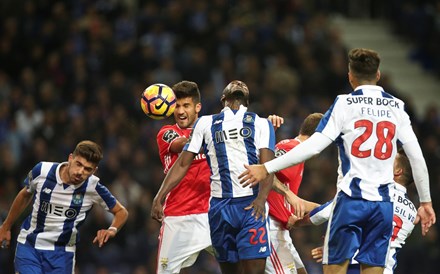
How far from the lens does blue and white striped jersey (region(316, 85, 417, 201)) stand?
6.99m

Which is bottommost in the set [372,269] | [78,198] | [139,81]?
[372,269]

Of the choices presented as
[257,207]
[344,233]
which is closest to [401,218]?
[344,233]

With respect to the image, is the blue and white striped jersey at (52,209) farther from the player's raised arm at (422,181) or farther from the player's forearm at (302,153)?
the player's raised arm at (422,181)

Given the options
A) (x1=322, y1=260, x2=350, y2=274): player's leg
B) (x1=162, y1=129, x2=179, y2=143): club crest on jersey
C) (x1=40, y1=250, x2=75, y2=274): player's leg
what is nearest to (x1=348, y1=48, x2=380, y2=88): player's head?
(x1=322, y1=260, x2=350, y2=274): player's leg

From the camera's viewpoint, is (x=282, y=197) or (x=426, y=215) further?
(x=282, y=197)

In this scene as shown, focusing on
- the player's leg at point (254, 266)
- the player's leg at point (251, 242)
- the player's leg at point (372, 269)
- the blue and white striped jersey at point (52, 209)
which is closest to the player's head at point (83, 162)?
the blue and white striped jersey at point (52, 209)

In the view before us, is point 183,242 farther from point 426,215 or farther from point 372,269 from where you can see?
point 426,215

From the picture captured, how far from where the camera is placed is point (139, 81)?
1686 cm

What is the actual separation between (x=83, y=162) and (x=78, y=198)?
0.42 m

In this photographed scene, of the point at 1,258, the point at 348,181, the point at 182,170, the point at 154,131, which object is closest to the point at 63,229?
the point at 182,170

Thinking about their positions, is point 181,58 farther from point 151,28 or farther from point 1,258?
point 1,258

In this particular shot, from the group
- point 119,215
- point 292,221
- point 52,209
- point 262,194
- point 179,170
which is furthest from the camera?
point 119,215

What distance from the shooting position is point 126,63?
56.4ft

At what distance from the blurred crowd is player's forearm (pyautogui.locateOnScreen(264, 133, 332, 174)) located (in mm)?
7169
